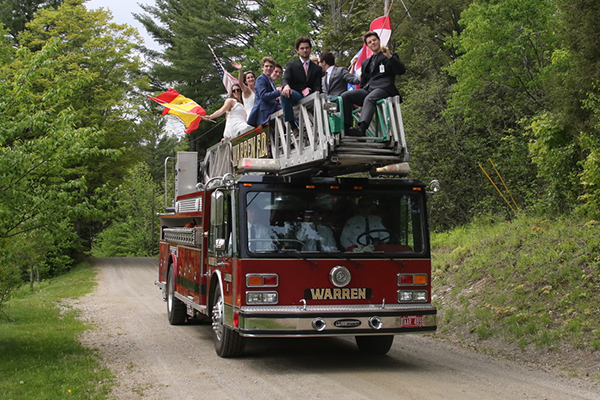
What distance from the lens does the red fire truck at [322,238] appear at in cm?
862

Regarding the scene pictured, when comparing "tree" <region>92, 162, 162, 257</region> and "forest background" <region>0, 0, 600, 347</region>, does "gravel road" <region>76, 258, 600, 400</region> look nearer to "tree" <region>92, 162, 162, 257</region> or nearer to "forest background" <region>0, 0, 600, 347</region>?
"forest background" <region>0, 0, 600, 347</region>

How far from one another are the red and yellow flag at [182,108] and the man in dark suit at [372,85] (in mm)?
6720

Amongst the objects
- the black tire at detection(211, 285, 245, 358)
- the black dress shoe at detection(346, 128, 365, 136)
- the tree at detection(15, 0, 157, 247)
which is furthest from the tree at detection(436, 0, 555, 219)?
the tree at detection(15, 0, 157, 247)

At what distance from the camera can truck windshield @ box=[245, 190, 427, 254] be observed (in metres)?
9.06

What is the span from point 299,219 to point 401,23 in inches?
1034

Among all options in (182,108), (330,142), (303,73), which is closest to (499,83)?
(182,108)

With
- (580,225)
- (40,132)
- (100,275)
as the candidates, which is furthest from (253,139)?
(100,275)

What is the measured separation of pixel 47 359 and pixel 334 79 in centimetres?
564

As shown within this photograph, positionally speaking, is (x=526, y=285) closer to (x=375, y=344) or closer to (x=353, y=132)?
(x=375, y=344)

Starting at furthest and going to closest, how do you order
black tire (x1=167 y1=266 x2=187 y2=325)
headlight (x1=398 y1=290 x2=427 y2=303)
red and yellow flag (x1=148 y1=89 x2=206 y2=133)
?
red and yellow flag (x1=148 y1=89 x2=206 y2=133) → black tire (x1=167 y1=266 x2=187 y2=325) → headlight (x1=398 y1=290 x2=427 y2=303)

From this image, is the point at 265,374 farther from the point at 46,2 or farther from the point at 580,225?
the point at 46,2

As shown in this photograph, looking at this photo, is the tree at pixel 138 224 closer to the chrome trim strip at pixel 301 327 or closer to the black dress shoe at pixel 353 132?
the chrome trim strip at pixel 301 327

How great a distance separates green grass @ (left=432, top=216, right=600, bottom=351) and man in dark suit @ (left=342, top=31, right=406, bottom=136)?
176 inches

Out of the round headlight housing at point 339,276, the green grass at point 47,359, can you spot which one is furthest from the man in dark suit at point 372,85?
the green grass at point 47,359
